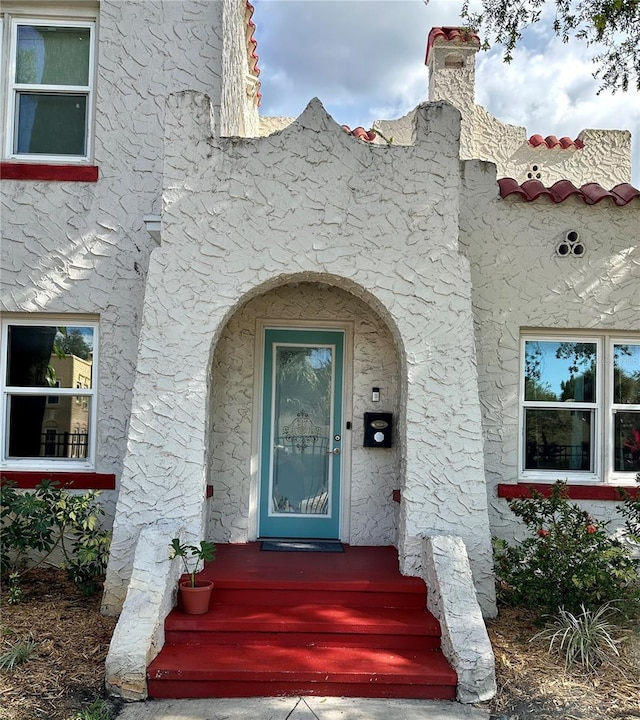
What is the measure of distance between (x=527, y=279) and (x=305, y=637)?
452 centimetres

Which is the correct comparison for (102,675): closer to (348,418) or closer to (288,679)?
(288,679)

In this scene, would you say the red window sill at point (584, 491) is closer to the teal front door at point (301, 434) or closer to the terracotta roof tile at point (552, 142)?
the teal front door at point (301, 434)

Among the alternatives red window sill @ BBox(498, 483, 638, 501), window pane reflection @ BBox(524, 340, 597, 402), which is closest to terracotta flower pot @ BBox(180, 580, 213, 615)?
red window sill @ BBox(498, 483, 638, 501)

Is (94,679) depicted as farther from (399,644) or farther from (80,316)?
(80,316)

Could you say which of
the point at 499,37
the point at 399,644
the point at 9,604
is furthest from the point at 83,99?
the point at 399,644

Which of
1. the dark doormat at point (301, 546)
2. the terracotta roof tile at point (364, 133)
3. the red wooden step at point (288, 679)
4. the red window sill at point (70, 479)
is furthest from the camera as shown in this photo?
the terracotta roof tile at point (364, 133)

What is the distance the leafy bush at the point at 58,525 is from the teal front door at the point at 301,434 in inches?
73.7

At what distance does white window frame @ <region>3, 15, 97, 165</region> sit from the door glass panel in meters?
3.33

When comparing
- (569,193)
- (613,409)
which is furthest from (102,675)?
(569,193)

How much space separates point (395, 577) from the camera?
614 cm

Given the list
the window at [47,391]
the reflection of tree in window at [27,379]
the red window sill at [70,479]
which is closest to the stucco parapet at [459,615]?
the red window sill at [70,479]

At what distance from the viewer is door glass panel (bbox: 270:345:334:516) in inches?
299

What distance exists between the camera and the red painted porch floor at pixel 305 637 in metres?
4.97

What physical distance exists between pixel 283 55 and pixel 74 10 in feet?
13.3
